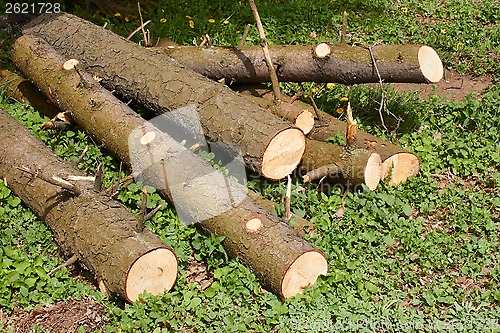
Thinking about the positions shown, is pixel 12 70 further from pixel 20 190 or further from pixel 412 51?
pixel 412 51

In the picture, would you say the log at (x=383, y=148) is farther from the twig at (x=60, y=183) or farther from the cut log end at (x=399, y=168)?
the twig at (x=60, y=183)

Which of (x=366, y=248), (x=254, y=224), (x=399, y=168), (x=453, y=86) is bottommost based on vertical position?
(x=453, y=86)

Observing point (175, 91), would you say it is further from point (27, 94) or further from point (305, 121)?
→ point (27, 94)

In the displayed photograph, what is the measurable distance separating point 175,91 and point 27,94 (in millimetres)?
2238

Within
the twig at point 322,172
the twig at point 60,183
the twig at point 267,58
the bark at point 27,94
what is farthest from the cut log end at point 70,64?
the twig at point 322,172

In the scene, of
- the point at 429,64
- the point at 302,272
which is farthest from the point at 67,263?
the point at 429,64

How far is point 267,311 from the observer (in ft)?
15.0

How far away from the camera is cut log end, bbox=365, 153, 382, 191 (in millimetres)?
5656

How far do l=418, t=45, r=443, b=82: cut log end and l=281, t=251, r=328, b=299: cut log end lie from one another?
2.56 metres

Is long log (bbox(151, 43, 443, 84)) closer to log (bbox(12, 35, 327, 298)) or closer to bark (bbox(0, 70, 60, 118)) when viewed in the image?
log (bbox(12, 35, 327, 298))

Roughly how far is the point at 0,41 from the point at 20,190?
3760 mm

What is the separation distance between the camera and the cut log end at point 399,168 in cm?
584

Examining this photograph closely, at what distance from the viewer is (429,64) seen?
640cm

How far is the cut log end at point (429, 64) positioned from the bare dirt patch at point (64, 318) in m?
3.87
